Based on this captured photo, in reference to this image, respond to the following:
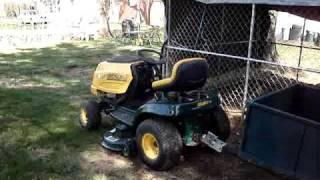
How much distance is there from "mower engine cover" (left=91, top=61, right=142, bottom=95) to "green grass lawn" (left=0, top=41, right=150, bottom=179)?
710mm

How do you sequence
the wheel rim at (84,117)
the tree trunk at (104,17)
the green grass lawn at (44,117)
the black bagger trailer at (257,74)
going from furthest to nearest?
1. the tree trunk at (104,17)
2. the wheel rim at (84,117)
3. the green grass lawn at (44,117)
4. the black bagger trailer at (257,74)

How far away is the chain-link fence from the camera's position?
705 cm

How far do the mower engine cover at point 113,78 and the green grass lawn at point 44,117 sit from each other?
0.71 meters

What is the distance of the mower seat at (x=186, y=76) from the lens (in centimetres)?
430

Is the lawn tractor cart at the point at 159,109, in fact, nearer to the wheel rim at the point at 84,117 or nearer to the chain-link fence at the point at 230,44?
the wheel rim at the point at 84,117

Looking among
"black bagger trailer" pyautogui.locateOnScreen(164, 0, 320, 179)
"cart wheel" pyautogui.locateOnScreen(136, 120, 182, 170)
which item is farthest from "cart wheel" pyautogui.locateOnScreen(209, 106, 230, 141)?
"cart wheel" pyautogui.locateOnScreen(136, 120, 182, 170)

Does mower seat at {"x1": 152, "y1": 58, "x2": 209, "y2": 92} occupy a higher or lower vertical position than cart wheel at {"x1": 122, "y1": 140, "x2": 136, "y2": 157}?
higher

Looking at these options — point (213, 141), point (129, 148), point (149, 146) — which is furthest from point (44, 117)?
point (213, 141)

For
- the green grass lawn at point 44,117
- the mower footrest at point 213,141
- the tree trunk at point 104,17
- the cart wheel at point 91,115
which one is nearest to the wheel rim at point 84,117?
the cart wheel at point 91,115

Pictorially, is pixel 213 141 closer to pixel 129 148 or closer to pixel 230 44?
pixel 129 148

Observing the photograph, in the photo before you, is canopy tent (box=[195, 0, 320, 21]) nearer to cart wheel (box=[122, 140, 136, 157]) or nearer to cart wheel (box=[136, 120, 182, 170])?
cart wheel (box=[136, 120, 182, 170])

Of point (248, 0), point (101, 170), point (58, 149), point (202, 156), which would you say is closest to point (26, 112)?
point (58, 149)

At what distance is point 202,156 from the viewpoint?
5.02 metres

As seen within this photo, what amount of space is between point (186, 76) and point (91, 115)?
187 cm
